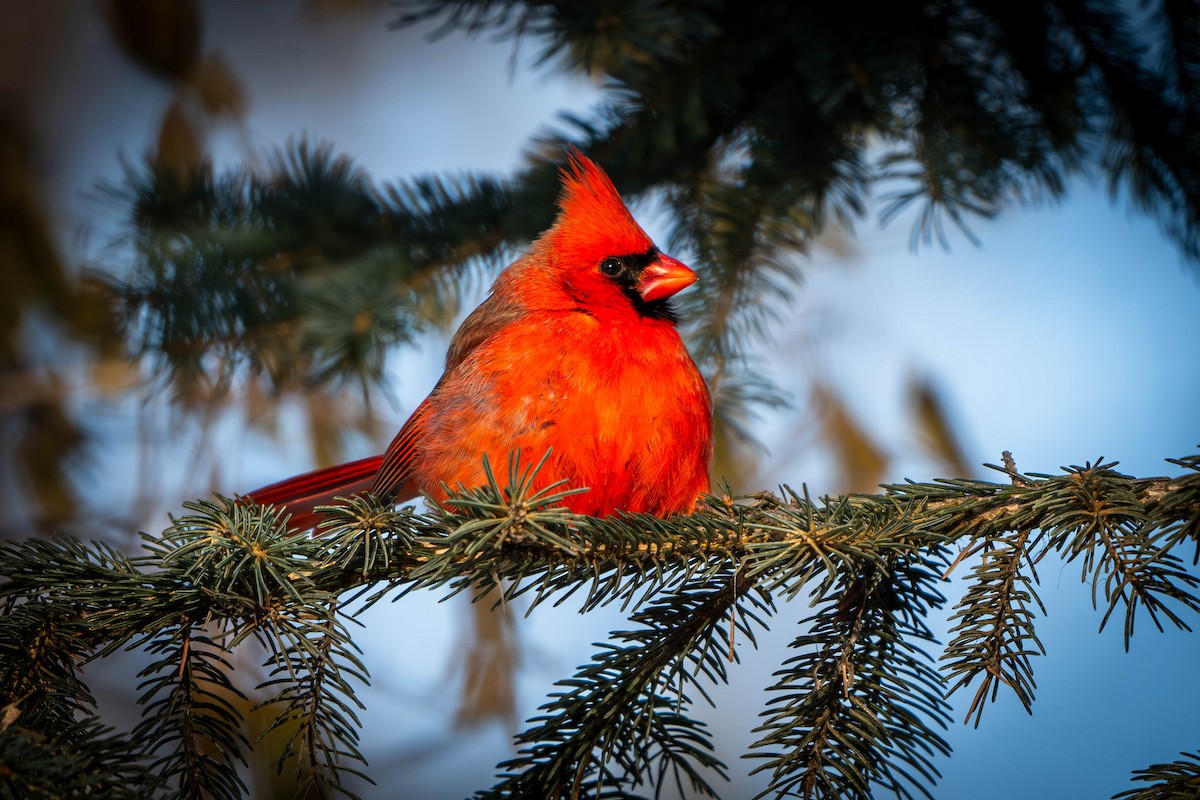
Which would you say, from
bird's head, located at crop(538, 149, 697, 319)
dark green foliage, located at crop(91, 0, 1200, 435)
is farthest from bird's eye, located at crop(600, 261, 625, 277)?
dark green foliage, located at crop(91, 0, 1200, 435)

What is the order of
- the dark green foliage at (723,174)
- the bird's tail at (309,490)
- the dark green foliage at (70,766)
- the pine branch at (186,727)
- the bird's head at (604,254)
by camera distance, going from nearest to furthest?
1. the dark green foliage at (70,766)
2. the pine branch at (186,727)
3. the bird's tail at (309,490)
4. the bird's head at (604,254)
5. the dark green foliage at (723,174)

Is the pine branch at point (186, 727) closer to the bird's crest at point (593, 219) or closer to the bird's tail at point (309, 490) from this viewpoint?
the bird's tail at point (309, 490)

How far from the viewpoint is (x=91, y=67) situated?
4.08m

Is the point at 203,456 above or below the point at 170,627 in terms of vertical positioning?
above

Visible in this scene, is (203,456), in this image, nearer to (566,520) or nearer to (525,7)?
(525,7)

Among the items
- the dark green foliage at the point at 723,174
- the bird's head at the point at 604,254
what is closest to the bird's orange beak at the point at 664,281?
the bird's head at the point at 604,254

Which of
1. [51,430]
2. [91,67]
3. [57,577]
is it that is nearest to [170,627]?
[57,577]

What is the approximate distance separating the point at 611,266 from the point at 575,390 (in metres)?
0.47

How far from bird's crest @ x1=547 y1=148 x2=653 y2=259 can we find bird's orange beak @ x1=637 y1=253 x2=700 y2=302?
81 millimetres

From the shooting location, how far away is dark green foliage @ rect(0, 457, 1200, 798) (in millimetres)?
1389

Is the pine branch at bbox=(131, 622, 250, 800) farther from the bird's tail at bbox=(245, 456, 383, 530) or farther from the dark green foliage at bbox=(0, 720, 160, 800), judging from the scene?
the bird's tail at bbox=(245, 456, 383, 530)

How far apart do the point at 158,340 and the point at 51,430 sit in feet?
2.77

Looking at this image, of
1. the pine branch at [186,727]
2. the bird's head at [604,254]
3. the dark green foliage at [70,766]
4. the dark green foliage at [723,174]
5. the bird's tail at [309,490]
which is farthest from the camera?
the dark green foliage at [723,174]

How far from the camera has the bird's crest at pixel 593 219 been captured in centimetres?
232
